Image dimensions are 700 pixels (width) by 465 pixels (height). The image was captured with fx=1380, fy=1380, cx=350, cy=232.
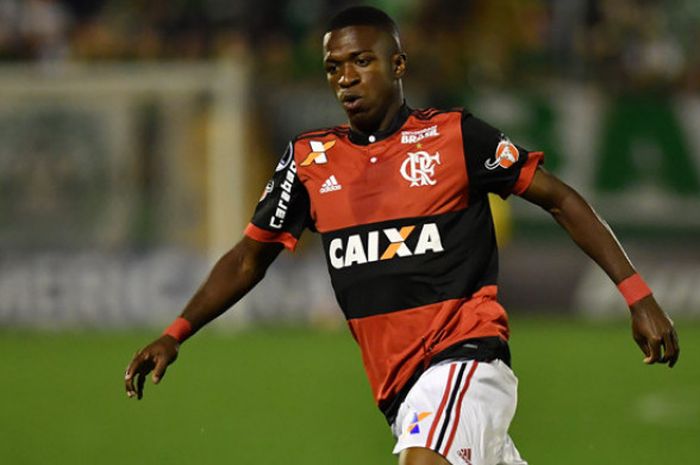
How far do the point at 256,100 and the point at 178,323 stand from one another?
12248 millimetres

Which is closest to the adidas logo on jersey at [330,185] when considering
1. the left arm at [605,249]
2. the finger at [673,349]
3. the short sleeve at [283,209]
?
the short sleeve at [283,209]

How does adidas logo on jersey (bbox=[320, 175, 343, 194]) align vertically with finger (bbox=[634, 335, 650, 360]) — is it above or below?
above

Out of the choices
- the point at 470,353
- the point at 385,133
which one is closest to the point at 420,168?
the point at 385,133

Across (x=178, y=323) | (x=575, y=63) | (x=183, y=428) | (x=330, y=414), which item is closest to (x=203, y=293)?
(x=178, y=323)

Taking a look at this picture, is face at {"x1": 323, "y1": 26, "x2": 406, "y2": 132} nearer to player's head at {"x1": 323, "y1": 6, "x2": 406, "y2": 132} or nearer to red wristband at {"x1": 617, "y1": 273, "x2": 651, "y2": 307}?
player's head at {"x1": 323, "y1": 6, "x2": 406, "y2": 132}

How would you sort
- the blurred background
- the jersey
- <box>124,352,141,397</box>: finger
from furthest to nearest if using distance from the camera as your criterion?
1. the blurred background
2. <box>124,352,141,397</box>: finger
3. the jersey

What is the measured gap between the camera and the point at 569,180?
1716 cm

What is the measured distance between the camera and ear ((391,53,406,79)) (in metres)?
4.91

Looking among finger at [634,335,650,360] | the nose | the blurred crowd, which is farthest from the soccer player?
the blurred crowd

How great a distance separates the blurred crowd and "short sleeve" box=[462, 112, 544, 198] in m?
13.4

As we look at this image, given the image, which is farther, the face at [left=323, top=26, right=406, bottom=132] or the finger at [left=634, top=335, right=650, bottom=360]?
the face at [left=323, top=26, right=406, bottom=132]

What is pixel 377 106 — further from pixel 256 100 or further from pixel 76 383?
pixel 256 100

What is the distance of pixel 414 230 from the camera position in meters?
4.83

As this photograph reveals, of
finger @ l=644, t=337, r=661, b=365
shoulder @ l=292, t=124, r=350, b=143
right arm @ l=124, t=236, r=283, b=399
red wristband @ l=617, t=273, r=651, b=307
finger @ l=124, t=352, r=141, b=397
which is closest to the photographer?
finger @ l=644, t=337, r=661, b=365
